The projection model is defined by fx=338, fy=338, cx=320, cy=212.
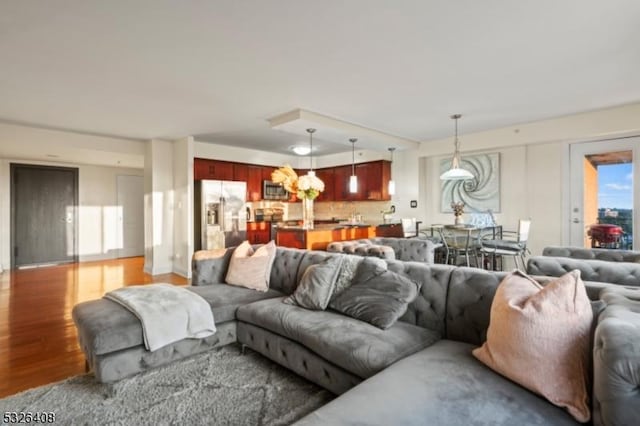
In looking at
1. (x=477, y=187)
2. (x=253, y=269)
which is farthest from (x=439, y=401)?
(x=477, y=187)

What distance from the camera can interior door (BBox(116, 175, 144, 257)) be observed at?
8234mm

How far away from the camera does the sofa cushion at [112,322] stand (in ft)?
7.14

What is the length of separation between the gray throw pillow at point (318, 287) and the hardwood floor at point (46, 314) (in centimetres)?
173

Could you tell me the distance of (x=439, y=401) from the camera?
134 centimetres

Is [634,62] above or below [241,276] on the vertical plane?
above

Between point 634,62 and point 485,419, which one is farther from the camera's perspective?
point 634,62

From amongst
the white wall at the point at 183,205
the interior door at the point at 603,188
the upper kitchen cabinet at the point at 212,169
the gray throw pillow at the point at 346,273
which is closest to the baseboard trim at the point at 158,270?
the white wall at the point at 183,205

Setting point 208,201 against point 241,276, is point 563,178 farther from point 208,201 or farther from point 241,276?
point 208,201

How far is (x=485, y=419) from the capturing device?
4.09ft

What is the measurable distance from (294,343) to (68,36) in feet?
9.07

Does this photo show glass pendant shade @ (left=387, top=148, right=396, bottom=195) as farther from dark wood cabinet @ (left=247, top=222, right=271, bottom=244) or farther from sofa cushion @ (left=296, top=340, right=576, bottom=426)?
sofa cushion @ (left=296, top=340, right=576, bottom=426)

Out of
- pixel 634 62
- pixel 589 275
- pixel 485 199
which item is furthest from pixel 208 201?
pixel 634 62

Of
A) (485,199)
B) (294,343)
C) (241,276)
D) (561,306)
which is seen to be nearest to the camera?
(561,306)

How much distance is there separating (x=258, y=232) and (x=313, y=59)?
469 cm
